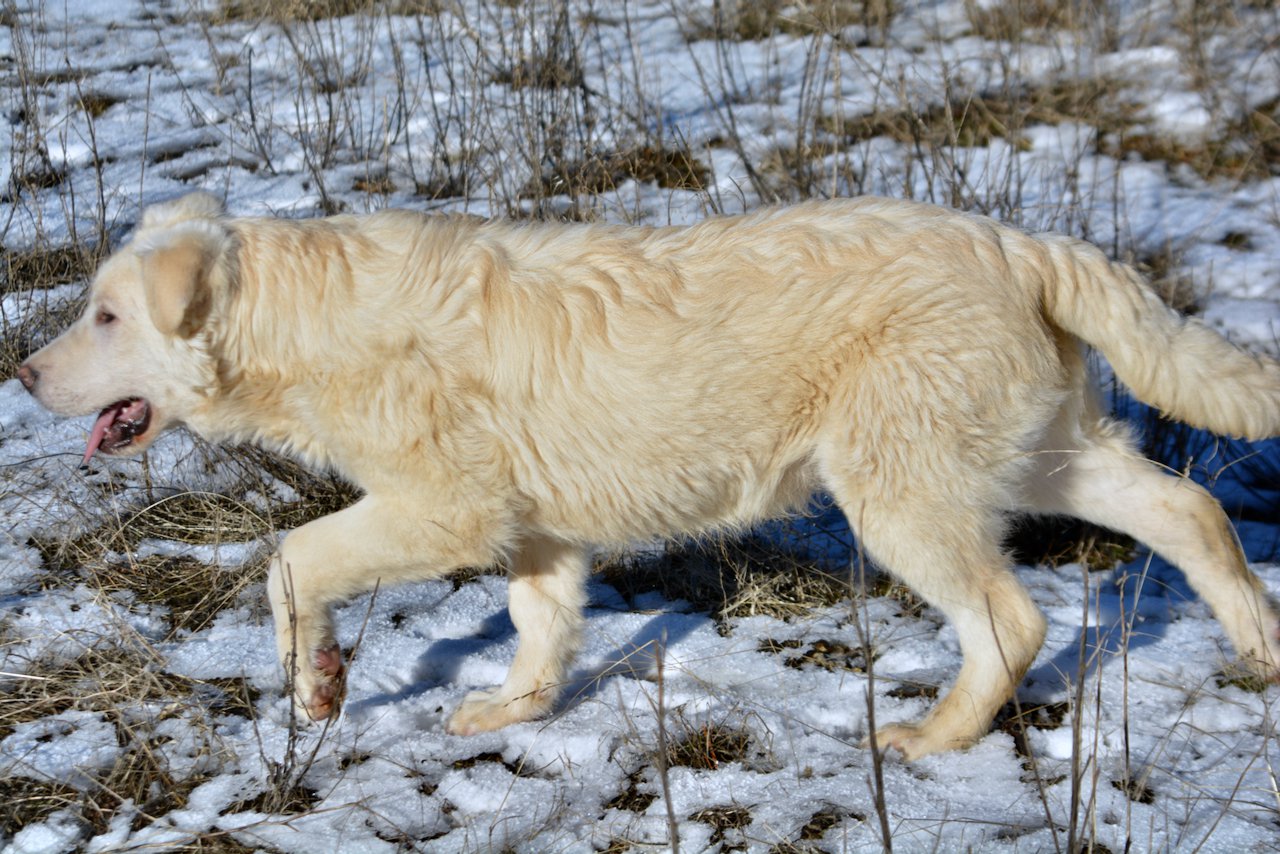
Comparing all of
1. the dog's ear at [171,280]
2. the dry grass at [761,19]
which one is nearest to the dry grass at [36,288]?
the dog's ear at [171,280]

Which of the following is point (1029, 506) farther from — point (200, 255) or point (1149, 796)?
point (200, 255)

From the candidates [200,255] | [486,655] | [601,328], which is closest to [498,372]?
[601,328]

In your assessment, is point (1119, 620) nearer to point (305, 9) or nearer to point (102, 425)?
point (102, 425)

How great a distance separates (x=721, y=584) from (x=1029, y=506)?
1140mm

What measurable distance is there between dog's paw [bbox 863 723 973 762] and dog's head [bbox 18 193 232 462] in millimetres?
2308

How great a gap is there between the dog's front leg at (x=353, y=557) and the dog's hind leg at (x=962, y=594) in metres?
1.16

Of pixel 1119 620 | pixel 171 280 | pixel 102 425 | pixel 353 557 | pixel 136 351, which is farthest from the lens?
pixel 1119 620

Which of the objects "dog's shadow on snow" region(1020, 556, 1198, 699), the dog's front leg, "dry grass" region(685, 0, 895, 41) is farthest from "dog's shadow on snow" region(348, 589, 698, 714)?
"dry grass" region(685, 0, 895, 41)

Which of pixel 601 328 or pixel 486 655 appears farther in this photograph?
pixel 486 655

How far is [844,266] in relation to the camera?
3.29m

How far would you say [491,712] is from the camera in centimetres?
362

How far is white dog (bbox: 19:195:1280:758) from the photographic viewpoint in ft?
10.7

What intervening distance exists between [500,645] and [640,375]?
1.33 m

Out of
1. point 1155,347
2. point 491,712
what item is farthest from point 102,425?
point 1155,347
